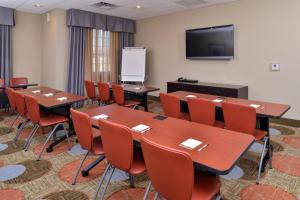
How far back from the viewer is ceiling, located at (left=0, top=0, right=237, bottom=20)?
5145 mm

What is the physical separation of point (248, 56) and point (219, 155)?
158 inches

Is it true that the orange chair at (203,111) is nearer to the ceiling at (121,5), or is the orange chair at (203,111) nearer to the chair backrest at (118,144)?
the chair backrest at (118,144)

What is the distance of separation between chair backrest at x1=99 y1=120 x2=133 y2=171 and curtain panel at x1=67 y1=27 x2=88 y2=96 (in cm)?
449

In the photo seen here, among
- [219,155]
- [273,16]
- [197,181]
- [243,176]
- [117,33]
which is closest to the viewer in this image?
[219,155]

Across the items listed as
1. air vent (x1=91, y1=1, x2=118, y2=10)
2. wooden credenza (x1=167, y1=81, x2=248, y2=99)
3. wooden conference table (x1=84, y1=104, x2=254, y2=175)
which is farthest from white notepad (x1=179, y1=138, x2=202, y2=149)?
air vent (x1=91, y1=1, x2=118, y2=10)

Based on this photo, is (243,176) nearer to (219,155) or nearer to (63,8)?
(219,155)

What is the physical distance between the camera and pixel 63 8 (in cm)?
569

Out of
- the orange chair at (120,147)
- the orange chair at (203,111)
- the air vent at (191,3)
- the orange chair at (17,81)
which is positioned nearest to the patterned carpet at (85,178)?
the orange chair at (120,147)

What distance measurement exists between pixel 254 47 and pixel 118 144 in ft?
13.6

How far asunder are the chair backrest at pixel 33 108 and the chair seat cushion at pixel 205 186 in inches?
92.1

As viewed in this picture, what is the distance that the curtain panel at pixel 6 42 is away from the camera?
5512 millimetres

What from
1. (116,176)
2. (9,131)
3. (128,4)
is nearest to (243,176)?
(116,176)

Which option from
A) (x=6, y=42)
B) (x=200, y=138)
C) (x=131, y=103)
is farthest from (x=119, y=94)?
(x=6, y=42)

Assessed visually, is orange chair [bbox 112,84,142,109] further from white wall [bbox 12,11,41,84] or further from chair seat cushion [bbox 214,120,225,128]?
white wall [bbox 12,11,41,84]
